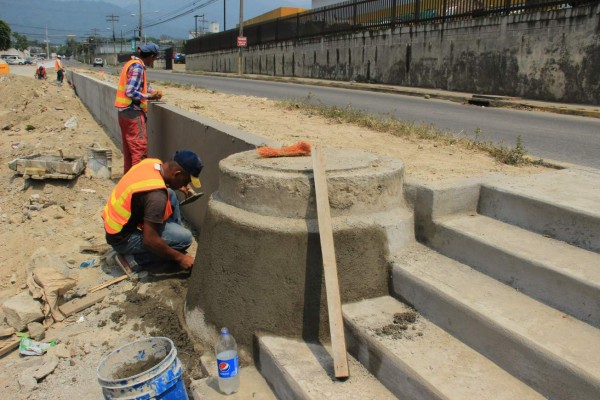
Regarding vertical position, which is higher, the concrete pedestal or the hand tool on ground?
the hand tool on ground

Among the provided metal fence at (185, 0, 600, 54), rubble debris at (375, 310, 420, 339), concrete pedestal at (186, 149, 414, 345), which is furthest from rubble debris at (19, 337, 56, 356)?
metal fence at (185, 0, 600, 54)

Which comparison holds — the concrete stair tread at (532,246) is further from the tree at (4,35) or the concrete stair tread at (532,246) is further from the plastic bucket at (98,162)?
the tree at (4,35)

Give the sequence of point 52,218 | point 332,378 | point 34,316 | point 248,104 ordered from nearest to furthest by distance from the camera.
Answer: point 332,378, point 34,316, point 52,218, point 248,104

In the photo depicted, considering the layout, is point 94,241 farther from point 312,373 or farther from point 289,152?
point 312,373

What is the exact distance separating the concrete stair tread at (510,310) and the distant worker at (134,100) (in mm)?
4749

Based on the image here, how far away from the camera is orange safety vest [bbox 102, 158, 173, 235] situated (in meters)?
4.05

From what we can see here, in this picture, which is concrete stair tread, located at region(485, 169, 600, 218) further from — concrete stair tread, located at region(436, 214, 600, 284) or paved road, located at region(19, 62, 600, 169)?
paved road, located at region(19, 62, 600, 169)

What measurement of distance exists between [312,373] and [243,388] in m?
0.49

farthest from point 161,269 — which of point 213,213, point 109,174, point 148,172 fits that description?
point 109,174

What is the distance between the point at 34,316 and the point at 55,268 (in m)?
0.77

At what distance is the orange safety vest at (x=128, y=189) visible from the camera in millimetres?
4055

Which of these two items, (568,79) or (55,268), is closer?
(55,268)

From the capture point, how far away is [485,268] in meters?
3.00

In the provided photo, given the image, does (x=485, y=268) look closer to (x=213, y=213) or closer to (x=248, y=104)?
(x=213, y=213)
